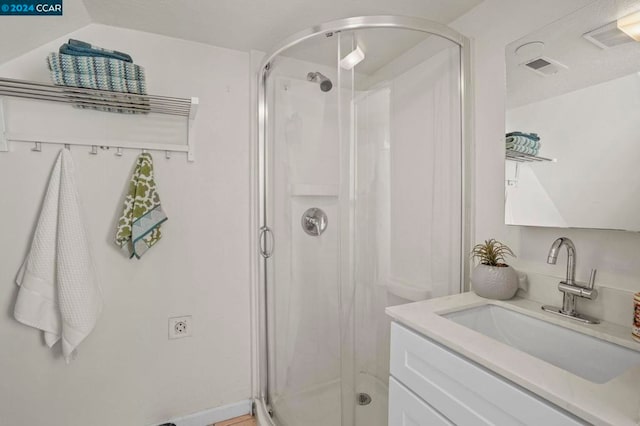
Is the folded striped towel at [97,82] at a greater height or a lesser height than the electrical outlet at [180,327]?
greater

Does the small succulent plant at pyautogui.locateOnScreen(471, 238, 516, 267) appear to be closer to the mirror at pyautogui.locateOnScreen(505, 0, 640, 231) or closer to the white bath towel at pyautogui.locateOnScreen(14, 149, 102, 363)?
the mirror at pyautogui.locateOnScreen(505, 0, 640, 231)

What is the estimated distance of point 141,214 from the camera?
1449mm

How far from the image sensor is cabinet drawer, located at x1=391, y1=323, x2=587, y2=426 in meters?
0.61

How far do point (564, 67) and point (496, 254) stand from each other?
26.9 inches

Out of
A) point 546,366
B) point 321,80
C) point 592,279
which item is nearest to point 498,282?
point 592,279

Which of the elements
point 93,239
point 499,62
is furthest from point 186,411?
point 499,62

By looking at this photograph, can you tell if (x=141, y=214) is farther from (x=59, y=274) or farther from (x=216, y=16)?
(x=216, y=16)

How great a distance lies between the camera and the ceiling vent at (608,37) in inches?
34.6

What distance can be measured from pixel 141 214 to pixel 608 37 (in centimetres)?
189

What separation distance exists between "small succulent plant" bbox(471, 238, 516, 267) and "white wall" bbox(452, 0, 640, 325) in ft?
0.11

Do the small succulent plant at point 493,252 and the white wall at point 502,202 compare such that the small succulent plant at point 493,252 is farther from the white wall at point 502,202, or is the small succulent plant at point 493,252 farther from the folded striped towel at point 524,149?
the folded striped towel at point 524,149

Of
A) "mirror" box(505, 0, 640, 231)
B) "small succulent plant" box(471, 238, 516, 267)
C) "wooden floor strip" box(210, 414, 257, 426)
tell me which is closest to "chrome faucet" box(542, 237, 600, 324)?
"mirror" box(505, 0, 640, 231)

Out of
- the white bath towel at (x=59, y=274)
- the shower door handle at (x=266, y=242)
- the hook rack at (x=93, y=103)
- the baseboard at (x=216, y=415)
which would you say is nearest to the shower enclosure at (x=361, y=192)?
the shower door handle at (x=266, y=242)

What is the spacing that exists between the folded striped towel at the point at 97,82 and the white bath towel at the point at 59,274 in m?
0.34
